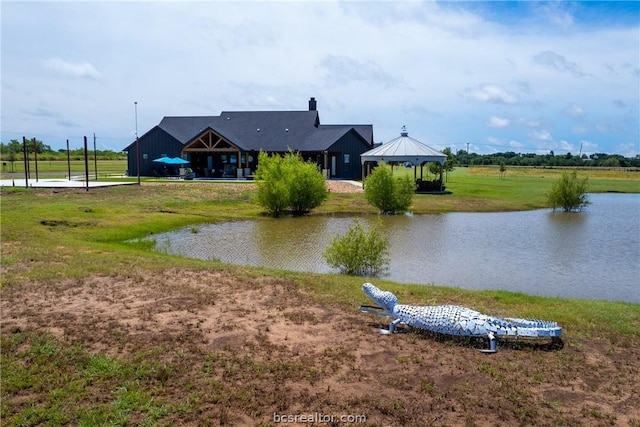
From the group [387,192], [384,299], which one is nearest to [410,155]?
[387,192]

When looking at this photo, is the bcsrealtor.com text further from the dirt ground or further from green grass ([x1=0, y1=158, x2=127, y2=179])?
green grass ([x1=0, y1=158, x2=127, y2=179])

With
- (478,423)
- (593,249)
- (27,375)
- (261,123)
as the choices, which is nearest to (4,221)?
(27,375)

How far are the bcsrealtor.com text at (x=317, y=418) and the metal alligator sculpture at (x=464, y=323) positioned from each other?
2.35 meters

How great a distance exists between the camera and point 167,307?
8500 millimetres

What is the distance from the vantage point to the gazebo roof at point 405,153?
3600 cm

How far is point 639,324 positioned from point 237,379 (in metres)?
6.40

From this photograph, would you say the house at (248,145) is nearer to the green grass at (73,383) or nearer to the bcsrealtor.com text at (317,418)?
the green grass at (73,383)

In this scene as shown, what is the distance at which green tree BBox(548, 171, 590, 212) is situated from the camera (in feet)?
92.3

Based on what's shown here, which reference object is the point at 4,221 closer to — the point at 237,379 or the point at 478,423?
the point at 237,379

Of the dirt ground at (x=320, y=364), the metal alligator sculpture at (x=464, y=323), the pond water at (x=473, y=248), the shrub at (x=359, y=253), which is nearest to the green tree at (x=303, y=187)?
the pond water at (x=473, y=248)

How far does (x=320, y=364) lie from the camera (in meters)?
6.36

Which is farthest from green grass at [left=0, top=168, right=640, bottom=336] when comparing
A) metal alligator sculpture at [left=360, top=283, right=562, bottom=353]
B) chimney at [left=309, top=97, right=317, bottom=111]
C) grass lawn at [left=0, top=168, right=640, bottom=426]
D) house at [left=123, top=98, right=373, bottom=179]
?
chimney at [left=309, top=97, right=317, bottom=111]

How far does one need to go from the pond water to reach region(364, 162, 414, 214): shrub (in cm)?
136

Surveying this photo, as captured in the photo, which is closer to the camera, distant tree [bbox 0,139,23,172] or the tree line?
distant tree [bbox 0,139,23,172]
